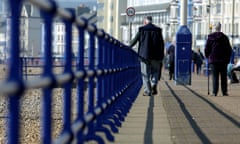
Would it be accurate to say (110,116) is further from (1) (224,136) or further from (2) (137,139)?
(1) (224,136)

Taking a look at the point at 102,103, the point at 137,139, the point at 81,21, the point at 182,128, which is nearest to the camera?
the point at 81,21

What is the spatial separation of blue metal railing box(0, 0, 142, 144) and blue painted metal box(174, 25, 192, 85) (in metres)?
14.8

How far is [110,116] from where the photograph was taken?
9.10 metres

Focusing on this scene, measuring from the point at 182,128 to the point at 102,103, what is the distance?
2287 millimetres

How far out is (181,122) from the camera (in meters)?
11.1

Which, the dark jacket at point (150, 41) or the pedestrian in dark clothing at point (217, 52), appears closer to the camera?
the dark jacket at point (150, 41)

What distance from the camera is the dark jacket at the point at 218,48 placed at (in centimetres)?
1742

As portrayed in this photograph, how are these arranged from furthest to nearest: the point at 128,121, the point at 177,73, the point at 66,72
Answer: the point at 177,73
the point at 128,121
the point at 66,72

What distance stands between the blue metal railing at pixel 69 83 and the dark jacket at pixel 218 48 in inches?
289

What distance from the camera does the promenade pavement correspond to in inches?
359

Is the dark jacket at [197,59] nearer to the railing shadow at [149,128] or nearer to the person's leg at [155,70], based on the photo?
the person's leg at [155,70]

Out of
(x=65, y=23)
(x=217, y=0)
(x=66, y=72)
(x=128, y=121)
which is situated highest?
(x=217, y=0)

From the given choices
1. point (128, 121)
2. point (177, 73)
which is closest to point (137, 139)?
point (128, 121)

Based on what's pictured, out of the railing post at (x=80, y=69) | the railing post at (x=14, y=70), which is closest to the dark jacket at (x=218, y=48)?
the railing post at (x=80, y=69)
